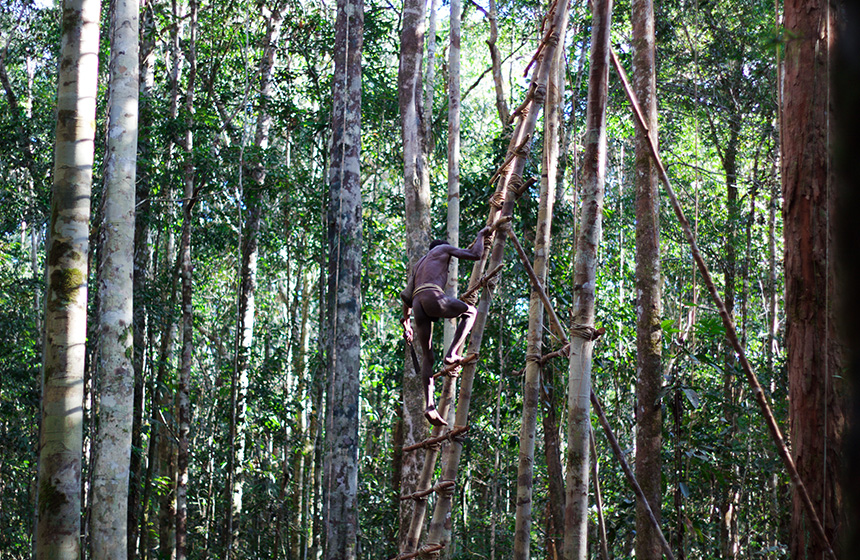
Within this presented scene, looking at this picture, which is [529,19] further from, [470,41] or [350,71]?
[470,41]

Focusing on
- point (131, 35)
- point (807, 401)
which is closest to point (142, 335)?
point (131, 35)

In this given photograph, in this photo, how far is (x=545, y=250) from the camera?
153 inches

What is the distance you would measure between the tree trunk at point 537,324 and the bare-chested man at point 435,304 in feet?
1.13

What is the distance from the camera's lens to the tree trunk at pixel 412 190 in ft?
24.2

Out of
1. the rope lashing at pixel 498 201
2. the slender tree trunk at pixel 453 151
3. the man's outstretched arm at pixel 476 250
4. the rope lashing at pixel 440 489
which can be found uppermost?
the slender tree trunk at pixel 453 151

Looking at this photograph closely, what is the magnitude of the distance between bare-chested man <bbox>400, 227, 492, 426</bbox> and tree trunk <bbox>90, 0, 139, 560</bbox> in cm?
270

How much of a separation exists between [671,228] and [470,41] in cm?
984

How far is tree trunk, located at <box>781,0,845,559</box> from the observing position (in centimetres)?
303

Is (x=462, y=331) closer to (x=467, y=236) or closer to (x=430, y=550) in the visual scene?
(x=430, y=550)

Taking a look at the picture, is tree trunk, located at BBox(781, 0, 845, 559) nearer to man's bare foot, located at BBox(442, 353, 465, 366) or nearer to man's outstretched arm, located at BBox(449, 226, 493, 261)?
man's outstretched arm, located at BBox(449, 226, 493, 261)

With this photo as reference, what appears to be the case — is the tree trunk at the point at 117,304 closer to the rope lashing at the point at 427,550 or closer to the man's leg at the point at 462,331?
the rope lashing at the point at 427,550

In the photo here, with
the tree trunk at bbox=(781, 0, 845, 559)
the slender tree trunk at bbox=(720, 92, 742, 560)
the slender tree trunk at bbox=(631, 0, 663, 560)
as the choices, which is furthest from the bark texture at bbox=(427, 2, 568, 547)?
the slender tree trunk at bbox=(720, 92, 742, 560)

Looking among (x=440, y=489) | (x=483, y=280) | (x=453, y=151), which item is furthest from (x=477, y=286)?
(x=453, y=151)

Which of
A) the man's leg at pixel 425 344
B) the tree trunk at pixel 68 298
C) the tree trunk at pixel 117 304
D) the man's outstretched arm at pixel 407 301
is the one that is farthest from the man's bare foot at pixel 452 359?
the tree trunk at pixel 117 304
